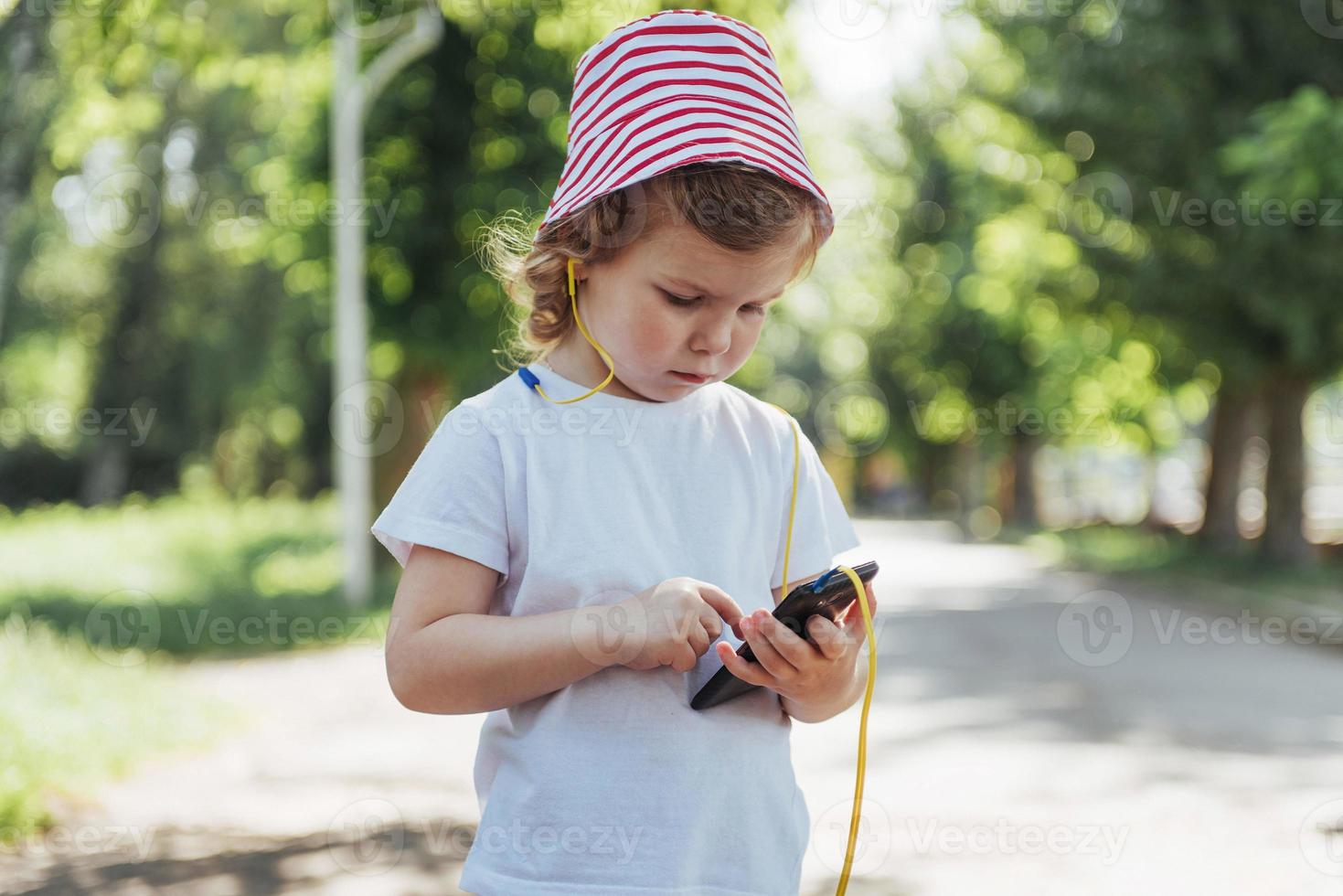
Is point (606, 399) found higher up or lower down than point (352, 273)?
lower down

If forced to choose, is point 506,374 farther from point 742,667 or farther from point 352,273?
point 742,667

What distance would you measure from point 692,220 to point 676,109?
17cm

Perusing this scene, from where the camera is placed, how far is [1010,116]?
17.2m

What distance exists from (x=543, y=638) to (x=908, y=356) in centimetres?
3787

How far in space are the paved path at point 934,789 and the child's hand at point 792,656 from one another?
26cm

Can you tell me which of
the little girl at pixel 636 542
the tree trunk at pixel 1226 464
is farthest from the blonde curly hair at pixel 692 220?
the tree trunk at pixel 1226 464

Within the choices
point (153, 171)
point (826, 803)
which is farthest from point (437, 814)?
point (153, 171)

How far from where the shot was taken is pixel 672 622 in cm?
163

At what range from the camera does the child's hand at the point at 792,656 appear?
1637 mm

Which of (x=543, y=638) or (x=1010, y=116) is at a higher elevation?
(x=1010, y=116)

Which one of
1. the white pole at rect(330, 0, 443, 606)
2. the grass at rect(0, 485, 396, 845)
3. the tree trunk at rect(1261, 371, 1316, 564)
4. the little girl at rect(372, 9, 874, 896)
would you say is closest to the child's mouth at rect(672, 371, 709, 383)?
the little girl at rect(372, 9, 874, 896)

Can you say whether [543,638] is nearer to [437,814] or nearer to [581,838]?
[581,838]

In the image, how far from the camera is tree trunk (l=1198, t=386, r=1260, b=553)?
20156mm

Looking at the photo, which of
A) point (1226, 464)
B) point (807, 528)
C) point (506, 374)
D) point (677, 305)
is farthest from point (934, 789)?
point (1226, 464)
